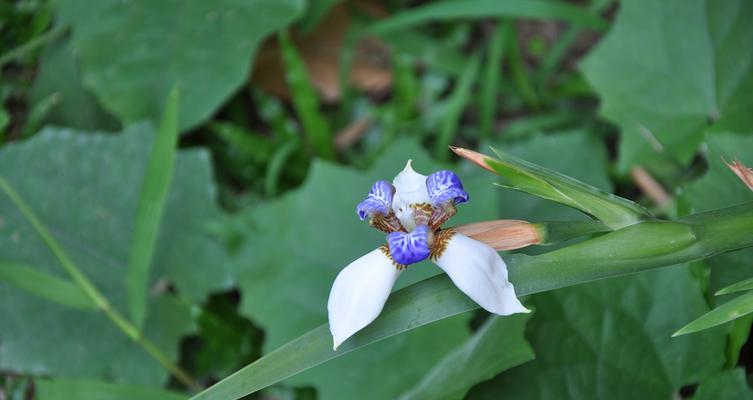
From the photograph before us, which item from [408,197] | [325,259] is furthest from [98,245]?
[408,197]

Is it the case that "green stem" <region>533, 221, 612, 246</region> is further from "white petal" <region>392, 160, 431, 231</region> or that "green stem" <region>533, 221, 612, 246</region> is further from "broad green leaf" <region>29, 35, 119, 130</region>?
"broad green leaf" <region>29, 35, 119, 130</region>

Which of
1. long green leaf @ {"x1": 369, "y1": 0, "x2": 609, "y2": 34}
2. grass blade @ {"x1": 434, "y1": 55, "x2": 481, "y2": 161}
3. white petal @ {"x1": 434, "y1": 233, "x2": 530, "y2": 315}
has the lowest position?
grass blade @ {"x1": 434, "y1": 55, "x2": 481, "y2": 161}

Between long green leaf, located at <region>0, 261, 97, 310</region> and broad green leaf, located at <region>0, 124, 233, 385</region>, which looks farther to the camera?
broad green leaf, located at <region>0, 124, 233, 385</region>

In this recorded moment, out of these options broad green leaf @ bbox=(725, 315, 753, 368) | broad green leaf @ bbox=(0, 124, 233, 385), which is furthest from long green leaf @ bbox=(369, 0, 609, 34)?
broad green leaf @ bbox=(725, 315, 753, 368)

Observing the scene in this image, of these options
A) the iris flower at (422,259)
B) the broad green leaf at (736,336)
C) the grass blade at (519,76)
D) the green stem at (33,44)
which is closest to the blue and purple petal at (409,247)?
the iris flower at (422,259)

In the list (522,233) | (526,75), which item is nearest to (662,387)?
(522,233)

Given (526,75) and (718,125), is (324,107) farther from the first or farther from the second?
(718,125)

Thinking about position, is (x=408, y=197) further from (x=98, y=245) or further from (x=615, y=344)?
(x=98, y=245)
